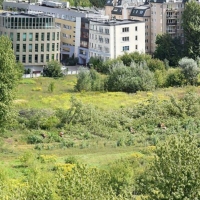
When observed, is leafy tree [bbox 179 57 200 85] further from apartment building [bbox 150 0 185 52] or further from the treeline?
apartment building [bbox 150 0 185 52]

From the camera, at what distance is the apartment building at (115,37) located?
67.6 metres

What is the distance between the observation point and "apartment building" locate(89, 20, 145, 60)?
222 feet

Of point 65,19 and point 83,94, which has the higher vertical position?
point 65,19

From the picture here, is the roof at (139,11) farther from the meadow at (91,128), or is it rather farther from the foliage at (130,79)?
the meadow at (91,128)

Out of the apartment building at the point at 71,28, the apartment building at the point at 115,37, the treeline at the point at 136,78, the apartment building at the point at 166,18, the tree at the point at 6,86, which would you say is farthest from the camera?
the apartment building at the point at 166,18

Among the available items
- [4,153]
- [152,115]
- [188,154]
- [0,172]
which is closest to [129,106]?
[152,115]

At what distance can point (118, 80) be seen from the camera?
2122 inches

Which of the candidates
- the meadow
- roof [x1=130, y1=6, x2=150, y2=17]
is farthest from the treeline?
roof [x1=130, y1=6, x2=150, y2=17]

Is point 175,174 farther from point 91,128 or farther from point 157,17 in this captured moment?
point 157,17

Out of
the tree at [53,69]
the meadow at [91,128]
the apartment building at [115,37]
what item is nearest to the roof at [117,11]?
the apartment building at [115,37]

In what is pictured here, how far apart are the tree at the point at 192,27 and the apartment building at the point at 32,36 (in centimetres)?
1428

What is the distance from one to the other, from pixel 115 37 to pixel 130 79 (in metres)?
14.7

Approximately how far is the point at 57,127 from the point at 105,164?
975 centimetres

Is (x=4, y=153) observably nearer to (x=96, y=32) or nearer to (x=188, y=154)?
(x=188, y=154)
